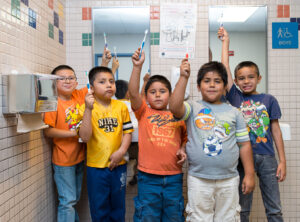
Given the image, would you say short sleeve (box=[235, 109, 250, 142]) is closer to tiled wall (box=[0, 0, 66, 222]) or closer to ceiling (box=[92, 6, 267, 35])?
ceiling (box=[92, 6, 267, 35])

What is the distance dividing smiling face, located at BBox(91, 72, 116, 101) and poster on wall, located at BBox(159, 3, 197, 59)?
636 millimetres

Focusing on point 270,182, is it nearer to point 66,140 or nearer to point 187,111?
point 187,111

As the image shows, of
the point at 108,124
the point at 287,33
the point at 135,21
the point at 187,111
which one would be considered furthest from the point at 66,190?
the point at 287,33

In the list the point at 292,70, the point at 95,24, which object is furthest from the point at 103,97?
the point at 292,70

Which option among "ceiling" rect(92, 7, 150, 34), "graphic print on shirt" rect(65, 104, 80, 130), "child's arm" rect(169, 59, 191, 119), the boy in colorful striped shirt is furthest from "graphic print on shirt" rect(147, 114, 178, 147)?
"ceiling" rect(92, 7, 150, 34)

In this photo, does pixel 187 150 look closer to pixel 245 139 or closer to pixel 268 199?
pixel 245 139

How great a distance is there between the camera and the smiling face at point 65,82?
5.35 ft

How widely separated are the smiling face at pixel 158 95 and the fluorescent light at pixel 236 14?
907mm

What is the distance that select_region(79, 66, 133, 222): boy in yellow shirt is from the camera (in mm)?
1520

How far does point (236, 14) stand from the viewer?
204 centimetres

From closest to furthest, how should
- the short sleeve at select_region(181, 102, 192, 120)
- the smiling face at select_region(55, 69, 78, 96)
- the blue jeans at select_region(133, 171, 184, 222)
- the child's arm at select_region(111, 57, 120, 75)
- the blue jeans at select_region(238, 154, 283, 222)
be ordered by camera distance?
the short sleeve at select_region(181, 102, 192, 120), the blue jeans at select_region(133, 171, 184, 222), the blue jeans at select_region(238, 154, 283, 222), the smiling face at select_region(55, 69, 78, 96), the child's arm at select_region(111, 57, 120, 75)

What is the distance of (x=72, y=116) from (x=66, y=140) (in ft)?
0.54

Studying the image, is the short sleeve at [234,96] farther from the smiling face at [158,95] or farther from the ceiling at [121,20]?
the ceiling at [121,20]

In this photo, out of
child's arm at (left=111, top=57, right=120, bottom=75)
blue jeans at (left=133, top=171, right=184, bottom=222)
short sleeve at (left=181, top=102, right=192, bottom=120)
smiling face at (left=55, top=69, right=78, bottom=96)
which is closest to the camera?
short sleeve at (left=181, top=102, right=192, bottom=120)
